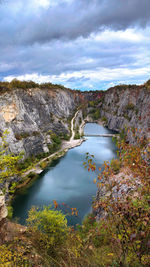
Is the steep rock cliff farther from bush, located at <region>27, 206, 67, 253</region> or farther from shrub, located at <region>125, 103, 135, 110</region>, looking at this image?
bush, located at <region>27, 206, 67, 253</region>

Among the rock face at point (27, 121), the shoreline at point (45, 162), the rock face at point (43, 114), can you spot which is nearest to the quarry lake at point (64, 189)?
the shoreline at point (45, 162)

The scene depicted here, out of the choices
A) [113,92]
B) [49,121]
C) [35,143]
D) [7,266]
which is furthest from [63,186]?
[113,92]

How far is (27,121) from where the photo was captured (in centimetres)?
3828

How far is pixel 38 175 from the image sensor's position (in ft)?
103

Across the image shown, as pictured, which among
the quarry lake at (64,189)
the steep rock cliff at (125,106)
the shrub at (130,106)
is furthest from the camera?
the shrub at (130,106)

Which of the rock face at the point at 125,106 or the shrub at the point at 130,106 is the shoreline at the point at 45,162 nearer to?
the rock face at the point at 125,106

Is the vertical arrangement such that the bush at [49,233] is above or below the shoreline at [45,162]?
above

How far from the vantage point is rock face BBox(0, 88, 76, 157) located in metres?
32.9

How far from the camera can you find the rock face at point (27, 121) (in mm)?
32875

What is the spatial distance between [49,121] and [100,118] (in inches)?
1567

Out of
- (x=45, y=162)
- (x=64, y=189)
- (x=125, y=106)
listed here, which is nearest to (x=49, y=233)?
(x=64, y=189)

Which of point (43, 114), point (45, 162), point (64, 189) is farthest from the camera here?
point (43, 114)

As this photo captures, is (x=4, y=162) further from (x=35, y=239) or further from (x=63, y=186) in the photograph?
(x=63, y=186)

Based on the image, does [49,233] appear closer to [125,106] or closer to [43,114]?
[43,114]
